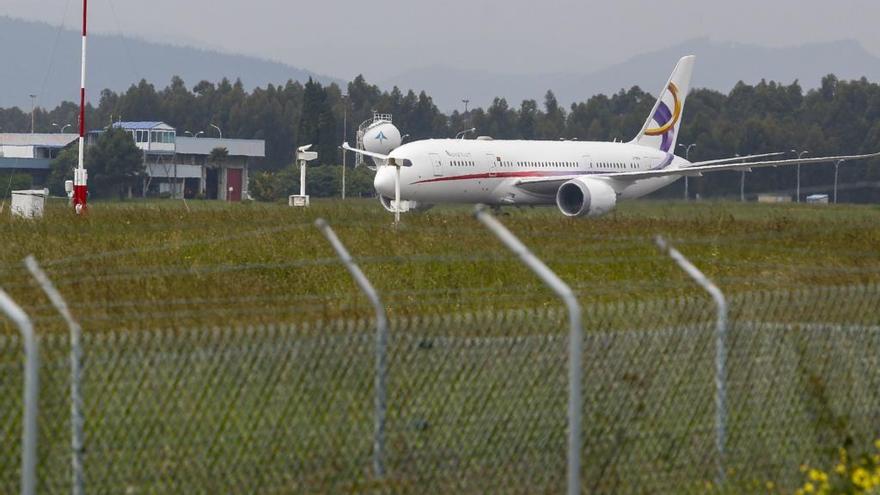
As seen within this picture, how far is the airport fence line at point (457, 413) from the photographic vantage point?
25.6 feet

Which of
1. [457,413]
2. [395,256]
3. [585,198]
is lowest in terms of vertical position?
[457,413]

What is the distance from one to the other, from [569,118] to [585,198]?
43.5 m

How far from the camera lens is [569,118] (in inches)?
3226

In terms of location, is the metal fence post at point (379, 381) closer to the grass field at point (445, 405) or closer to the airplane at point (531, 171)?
the grass field at point (445, 405)

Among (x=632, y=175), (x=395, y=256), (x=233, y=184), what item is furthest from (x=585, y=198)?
(x=233, y=184)

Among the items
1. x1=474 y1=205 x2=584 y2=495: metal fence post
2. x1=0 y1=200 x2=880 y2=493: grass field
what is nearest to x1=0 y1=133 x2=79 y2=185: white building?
x1=0 y1=200 x2=880 y2=493: grass field

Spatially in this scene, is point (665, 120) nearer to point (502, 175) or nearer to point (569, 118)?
point (502, 175)

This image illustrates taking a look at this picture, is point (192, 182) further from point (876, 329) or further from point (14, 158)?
point (876, 329)

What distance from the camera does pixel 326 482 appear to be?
25.9ft

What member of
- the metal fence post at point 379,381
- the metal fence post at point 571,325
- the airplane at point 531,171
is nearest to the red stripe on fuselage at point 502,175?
the airplane at point 531,171

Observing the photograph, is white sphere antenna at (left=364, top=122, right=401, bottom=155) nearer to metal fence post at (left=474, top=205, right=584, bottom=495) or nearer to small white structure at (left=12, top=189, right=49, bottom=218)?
small white structure at (left=12, top=189, right=49, bottom=218)

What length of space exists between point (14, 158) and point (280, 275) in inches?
3007

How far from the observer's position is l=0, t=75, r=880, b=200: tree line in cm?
4778

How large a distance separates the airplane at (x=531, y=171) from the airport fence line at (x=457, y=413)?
25573 millimetres
